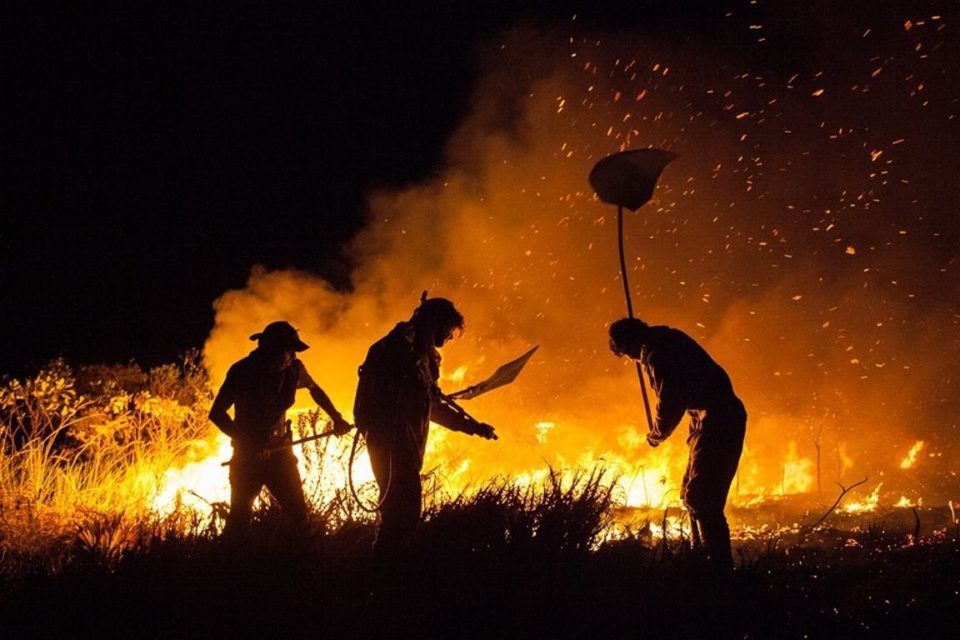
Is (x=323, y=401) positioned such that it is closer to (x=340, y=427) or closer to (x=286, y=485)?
(x=340, y=427)

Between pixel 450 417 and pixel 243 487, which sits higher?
pixel 450 417

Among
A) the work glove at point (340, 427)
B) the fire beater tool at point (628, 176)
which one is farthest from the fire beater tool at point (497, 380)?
the fire beater tool at point (628, 176)

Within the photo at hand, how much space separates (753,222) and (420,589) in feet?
42.2

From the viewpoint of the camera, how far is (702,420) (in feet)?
14.1

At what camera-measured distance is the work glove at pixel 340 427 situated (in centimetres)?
476

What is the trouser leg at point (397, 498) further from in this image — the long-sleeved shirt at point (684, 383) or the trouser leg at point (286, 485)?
the long-sleeved shirt at point (684, 383)

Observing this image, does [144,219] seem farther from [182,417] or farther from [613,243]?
[182,417]

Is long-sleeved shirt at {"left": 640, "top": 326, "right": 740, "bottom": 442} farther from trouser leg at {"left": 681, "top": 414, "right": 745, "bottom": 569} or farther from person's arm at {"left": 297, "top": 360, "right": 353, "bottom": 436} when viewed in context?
person's arm at {"left": 297, "top": 360, "right": 353, "bottom": 436}

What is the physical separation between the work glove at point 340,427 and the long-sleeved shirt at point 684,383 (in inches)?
77.5

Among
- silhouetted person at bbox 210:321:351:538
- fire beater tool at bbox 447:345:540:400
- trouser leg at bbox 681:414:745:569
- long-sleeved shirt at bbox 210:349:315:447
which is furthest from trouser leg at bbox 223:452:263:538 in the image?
trouser leg at bbox 681:414:745:569

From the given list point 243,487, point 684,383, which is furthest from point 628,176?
point 243,487

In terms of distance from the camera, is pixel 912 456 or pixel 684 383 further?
pixel 912 456

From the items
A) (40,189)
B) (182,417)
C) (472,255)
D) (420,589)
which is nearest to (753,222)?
(472,255)

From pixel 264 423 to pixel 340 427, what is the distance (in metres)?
0.49
